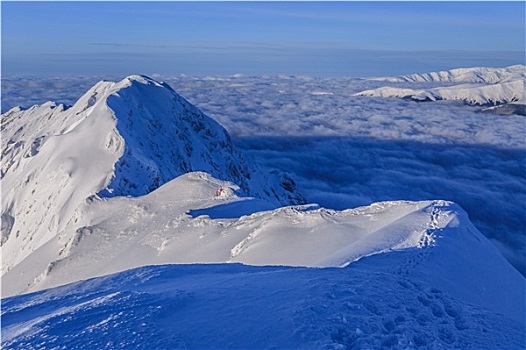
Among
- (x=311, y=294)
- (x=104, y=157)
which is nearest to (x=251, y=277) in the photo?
(x=311, y=294)

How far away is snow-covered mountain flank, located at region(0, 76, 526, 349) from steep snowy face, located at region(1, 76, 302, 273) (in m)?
0.56

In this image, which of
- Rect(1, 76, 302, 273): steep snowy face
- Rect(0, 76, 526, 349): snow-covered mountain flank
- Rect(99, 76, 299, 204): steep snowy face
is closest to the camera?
Rect(0, 76, 526, 349): snow-covered mountain flank

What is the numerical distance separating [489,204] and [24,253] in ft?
291

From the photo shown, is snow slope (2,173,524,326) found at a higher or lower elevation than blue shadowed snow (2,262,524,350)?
lower

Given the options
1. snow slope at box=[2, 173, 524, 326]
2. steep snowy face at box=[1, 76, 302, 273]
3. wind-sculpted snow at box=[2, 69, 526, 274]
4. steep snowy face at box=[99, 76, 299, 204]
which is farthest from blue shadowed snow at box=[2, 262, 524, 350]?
wind-sculpted snow at box=[2, 69, 526, 274]

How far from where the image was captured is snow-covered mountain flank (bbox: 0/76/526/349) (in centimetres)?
646

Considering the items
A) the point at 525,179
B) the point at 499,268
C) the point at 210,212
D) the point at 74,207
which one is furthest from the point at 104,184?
the point at 525,179

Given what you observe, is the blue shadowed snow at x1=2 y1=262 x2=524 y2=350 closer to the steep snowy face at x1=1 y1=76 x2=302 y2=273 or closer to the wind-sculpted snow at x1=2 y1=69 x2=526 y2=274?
the steep snowy face at x1=1 y1=76 x2=302 y2=273

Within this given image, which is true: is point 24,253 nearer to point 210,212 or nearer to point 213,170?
point 210,212

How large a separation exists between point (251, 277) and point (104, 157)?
994 inches

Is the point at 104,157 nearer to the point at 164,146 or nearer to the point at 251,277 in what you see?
the point at 164,146

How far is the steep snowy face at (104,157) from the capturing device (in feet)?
96.4

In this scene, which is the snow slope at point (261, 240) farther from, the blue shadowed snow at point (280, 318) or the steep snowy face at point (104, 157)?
the steep snowy face at point (104, 157)

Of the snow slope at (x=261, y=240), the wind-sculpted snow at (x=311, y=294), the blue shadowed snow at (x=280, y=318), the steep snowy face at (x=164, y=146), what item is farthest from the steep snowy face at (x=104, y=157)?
the blue shadowed snow at (x=280, y=318)
